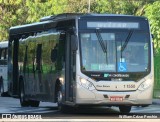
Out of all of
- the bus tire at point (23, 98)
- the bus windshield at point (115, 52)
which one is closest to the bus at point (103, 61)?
the bus windshield at point (115, 52)

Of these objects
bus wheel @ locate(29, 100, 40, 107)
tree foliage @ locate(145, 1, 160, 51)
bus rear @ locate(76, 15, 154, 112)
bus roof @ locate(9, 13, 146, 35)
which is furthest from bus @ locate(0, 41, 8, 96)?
bus rear @ locate(76, 15, 154, 112)

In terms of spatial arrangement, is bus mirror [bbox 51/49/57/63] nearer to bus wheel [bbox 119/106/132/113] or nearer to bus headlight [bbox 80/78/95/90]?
bus headlight [bbox 80/78/95/90]

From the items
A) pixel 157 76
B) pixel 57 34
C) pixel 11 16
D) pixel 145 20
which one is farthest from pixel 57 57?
pixel 11 16

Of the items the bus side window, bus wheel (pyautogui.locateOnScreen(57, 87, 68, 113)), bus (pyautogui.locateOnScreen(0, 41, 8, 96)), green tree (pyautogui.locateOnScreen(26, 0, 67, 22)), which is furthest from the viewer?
green tree (pyautogui.locateOnScreen(26, 0, 67, 22))

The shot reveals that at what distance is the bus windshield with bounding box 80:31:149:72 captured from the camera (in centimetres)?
1931

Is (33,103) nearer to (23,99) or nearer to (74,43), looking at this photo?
(23,99)

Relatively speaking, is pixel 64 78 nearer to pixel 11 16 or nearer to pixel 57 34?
pixel 57 34

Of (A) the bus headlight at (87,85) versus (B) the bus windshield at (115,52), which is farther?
(B) the bus windshield at (115,52)

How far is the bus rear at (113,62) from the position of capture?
1916 centimetres

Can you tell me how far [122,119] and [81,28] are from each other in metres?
2.90

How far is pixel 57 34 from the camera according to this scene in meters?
21.1

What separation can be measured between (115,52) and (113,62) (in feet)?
1.00

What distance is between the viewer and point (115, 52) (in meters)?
19.4

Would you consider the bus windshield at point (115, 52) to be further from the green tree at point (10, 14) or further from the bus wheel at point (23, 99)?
the green tree at point (10, 14)
